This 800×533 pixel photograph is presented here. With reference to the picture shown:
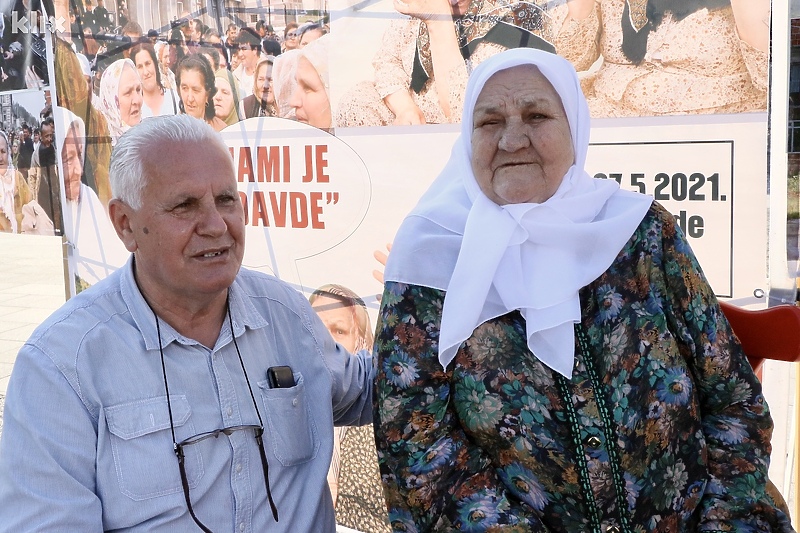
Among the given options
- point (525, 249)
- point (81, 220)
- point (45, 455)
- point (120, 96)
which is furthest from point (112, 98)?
point (525, 249)

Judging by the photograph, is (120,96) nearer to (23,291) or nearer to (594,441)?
(594,441)

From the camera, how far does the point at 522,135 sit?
1.68 m

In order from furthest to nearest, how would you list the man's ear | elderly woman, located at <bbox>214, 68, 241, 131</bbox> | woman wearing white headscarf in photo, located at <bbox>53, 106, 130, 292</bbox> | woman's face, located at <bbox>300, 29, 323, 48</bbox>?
woman wearing white headscarf in photo, located at <bbox>53, 106, 130, 292</bbox> → elderly woman, located at <bbox>214, 68, 241, 131</bbox> → woman's face, located at <bbox>300, 29, 323, 48</bbox> → the man's ear

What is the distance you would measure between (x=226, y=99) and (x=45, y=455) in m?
1.92

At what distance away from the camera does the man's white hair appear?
166 cm

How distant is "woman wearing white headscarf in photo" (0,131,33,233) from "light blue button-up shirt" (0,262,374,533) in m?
2.65

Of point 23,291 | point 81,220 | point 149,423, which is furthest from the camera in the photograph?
point 23,291

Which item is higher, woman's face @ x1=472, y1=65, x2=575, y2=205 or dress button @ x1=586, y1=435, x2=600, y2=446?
woman's face @ x1=472, y1=65, x2=575, y2=205

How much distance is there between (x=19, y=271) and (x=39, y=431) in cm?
726

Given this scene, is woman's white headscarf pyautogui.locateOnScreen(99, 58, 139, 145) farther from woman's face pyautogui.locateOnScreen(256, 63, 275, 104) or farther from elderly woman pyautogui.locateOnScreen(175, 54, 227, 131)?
woman's face pyautogui.locateOnScreen(256, 63, 275, 104)

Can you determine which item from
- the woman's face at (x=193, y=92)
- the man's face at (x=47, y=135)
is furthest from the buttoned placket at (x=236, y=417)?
the man's face at (x=47, y=135)

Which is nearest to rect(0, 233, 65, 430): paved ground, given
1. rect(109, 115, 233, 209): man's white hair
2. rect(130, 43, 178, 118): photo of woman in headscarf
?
rect(130, 43, 178, 118): photo of woman in headscarf

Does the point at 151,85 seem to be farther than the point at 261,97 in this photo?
Yes

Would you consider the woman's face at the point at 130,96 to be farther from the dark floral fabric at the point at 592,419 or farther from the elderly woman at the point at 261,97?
the dark floral fabric at the point at 592,419
